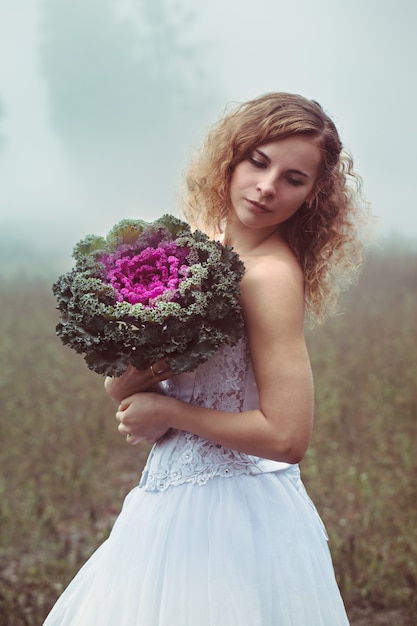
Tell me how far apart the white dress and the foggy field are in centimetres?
241

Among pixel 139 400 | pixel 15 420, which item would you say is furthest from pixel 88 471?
pixel 139 400

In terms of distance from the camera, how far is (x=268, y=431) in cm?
180

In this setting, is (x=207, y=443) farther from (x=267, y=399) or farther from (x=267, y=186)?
(x=267, y=186)

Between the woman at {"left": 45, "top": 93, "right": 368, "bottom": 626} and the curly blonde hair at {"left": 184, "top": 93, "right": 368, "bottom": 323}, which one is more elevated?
the curly blonde hair at {"left": 184, "top": 93, "right": 368, "bottom": 323}

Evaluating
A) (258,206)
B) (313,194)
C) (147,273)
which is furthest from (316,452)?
(147,273)

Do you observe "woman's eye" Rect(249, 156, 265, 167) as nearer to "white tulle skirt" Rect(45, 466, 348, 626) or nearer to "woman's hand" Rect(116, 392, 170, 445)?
"woman's hand" Rect(116, 392, 170, 445)

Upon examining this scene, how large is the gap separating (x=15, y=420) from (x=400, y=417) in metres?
3.15

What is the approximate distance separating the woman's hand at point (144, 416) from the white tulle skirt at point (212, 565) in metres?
0.17

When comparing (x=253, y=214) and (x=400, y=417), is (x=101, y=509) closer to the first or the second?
(x=400, y=417)

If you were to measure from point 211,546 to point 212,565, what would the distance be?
0.05m

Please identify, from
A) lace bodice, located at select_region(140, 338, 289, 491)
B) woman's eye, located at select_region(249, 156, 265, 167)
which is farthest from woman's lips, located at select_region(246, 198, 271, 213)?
lace bodice, located at select_region(140, 338, 289, 491)

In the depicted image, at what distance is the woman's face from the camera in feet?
6.47

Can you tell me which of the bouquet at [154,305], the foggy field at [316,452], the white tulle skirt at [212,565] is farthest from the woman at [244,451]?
the foggy field at [316,452]

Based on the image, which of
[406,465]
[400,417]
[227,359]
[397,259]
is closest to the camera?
[227,359]
